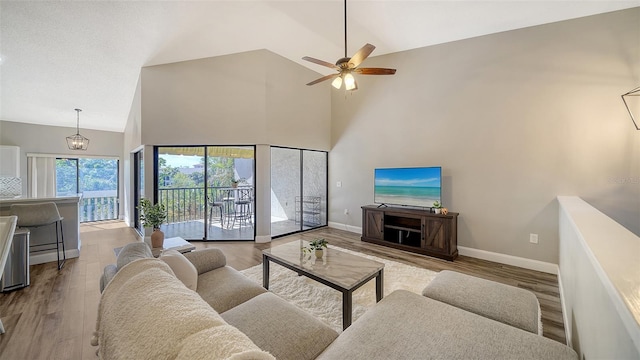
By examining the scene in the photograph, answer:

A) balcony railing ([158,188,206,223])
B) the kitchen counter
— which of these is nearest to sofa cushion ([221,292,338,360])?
balcony railing ([158,188,206,223])

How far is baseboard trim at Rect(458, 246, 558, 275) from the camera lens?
322cm

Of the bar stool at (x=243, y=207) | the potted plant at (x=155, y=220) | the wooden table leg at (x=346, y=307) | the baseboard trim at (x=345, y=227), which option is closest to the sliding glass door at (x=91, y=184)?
the bar stool at (x=243, y=207)

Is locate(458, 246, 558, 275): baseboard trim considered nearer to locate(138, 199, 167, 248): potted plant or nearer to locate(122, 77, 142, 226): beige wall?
locate(138, 199, 167, 248): potted plant

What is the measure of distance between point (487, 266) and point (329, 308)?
8.27 feet

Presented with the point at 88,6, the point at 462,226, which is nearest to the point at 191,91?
the point at 88,6

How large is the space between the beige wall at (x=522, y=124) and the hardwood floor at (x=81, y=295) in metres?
0.64

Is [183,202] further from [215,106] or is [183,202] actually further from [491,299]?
[491,299]

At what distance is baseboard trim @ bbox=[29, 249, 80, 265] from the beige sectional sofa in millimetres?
3287

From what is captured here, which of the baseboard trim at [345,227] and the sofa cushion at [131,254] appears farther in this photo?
the baseboard trim at [345,227]

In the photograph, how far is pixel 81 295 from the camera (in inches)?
105

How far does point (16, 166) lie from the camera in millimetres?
5621

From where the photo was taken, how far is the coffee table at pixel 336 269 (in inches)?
75.4

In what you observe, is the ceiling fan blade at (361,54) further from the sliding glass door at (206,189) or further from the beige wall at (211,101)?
the sliding glass door at (206,189)

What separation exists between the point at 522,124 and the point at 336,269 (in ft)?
11.0
